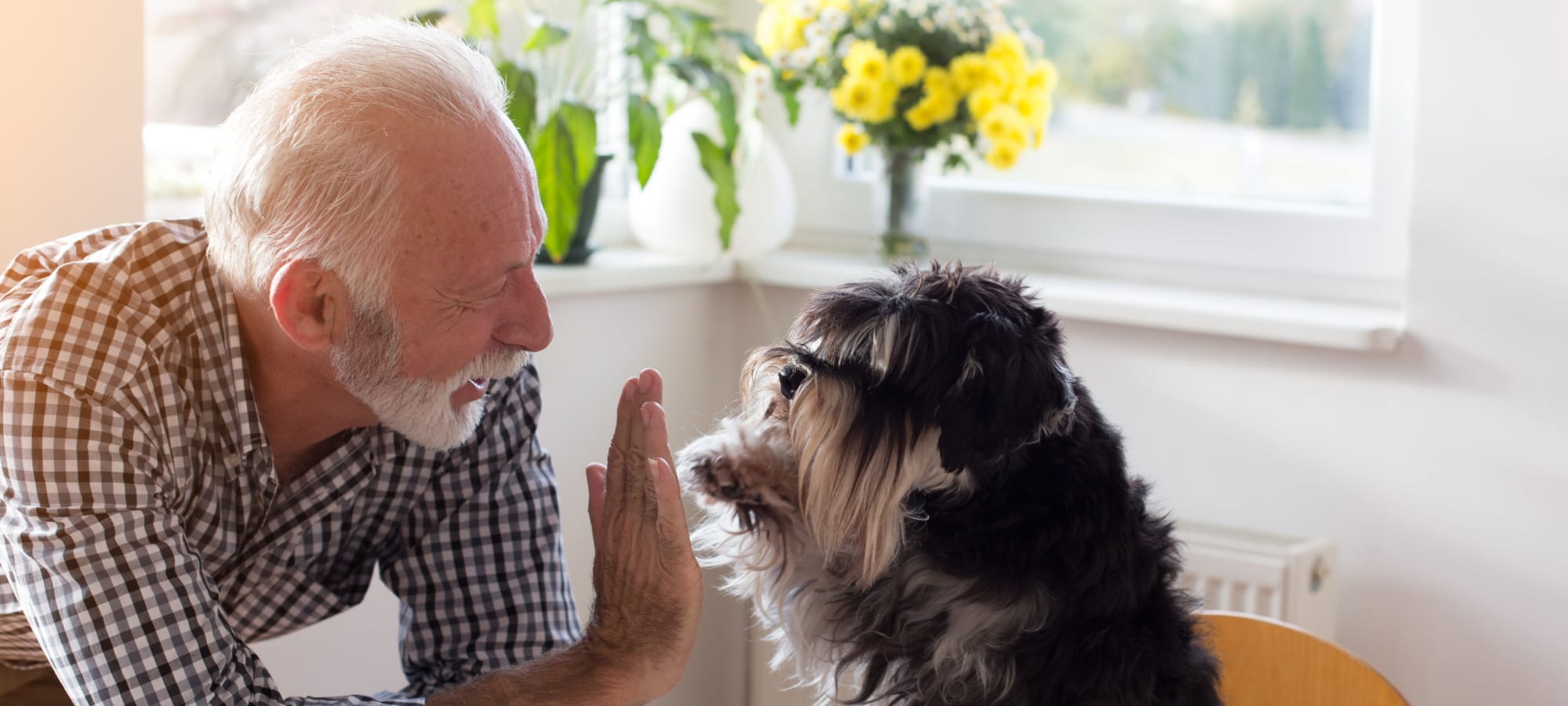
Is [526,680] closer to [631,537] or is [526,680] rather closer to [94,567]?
[631,537]

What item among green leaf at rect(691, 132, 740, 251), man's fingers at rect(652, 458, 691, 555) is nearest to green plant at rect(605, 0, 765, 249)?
green leaf at rect(691, 132, 740, 251)

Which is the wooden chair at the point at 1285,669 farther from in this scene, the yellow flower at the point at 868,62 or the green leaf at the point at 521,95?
the green leaf at the point at 521,95

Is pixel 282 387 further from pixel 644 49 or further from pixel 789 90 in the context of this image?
pixel 789 90

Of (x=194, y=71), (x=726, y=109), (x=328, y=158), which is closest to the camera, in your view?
(x=328, y=158)

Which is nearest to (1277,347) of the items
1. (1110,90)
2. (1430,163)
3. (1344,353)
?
(1344,353)

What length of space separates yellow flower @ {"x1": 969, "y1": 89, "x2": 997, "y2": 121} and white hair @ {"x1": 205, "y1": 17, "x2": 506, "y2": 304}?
116 centimetres

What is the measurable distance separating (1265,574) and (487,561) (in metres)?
1.09

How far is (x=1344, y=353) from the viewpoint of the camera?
2.01 metres

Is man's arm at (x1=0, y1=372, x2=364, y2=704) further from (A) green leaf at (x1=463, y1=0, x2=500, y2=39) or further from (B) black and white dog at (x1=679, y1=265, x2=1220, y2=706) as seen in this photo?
(A) green leaf at (x1=463, y1=0, x2=500, y2=39)

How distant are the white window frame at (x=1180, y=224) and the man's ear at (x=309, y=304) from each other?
4.89 feet

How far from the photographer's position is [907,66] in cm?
237

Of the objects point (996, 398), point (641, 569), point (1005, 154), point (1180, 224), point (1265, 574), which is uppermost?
point (1005, 154)

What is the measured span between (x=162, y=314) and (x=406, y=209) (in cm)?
27

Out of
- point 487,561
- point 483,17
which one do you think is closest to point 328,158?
point 487,561
